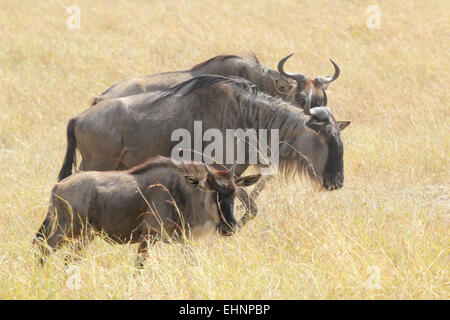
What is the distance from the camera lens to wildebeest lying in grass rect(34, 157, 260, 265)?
4309mm

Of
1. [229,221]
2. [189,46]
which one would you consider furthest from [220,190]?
[189,46]

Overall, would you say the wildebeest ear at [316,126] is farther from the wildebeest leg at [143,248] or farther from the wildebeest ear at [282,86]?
the wildebeest leg at [143,248]

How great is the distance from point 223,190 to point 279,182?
63.1 inches

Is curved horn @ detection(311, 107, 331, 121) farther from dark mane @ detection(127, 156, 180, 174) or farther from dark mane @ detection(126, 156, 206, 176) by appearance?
dark mane @ detection(127, 156, 180, 174)

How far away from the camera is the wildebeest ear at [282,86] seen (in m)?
6.86

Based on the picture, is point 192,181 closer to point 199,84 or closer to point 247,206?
point 247,206

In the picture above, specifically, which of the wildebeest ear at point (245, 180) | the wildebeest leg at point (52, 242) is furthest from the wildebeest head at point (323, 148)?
the wildebeest leg at point (52, 242)

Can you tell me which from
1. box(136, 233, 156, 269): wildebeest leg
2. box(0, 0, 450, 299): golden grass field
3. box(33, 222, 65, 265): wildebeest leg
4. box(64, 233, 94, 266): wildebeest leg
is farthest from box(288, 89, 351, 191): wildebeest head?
box(33, 222, 65, 265): wildebeest leg

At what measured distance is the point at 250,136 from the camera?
18.3 ft

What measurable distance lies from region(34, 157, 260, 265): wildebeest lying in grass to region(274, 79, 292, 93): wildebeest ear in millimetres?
2540

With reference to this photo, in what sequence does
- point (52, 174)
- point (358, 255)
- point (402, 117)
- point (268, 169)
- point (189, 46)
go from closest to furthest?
1. point (358, 255)
2. point (268, 169)
3. point (52, 174)
4. point (402, 117)
5. point (189, 46)

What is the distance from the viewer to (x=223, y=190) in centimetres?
422
